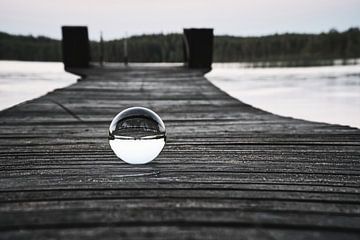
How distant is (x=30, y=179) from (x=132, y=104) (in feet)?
13.9

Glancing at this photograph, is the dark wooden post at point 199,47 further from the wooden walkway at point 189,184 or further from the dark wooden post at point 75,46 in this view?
the wooden walkway at point 189,184

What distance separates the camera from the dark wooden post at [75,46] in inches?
592

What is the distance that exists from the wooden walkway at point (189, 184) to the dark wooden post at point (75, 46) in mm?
11360

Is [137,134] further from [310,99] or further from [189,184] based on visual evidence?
[310,99]

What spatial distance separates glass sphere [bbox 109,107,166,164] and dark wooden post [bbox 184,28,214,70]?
43.5 ft

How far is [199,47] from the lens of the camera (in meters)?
15.5

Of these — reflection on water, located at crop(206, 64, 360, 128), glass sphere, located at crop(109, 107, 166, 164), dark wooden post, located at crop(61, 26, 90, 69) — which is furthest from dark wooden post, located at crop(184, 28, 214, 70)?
glass sphere, located at crop(109, 107, 166, 164)

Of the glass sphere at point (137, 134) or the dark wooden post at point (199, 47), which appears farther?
the dark wooden post at point (199, 47)

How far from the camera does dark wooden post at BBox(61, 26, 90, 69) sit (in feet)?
49.4

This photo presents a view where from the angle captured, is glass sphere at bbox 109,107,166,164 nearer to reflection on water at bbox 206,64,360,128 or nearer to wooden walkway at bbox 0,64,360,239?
wooden walkway at bbox 0,64,360,239

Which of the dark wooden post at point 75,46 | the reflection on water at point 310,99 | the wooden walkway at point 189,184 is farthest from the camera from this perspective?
the dark wooden post at point 75,46

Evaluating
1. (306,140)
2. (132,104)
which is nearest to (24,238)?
(306,140)

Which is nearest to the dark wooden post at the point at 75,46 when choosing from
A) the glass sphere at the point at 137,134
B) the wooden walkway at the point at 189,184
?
the wooden walkway at the point at 189,184

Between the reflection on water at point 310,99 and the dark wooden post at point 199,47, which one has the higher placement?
the dark wooden post at point 199,47
